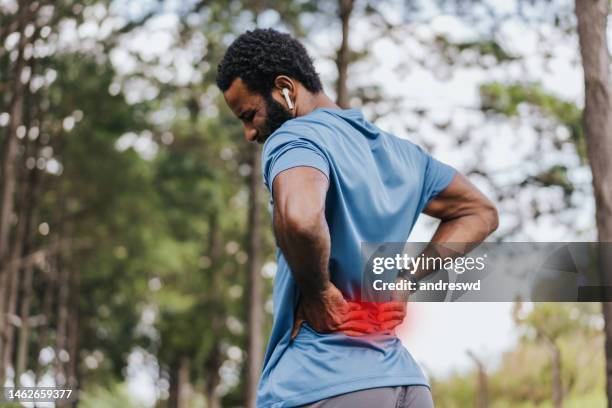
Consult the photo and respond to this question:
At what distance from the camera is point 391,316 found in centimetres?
215

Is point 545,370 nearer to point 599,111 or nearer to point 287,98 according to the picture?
point 599,111

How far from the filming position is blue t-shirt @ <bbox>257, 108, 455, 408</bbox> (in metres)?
1.97

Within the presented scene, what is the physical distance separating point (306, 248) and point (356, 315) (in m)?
0.25

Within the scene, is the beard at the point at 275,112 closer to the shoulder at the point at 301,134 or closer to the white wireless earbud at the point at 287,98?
the white wireless earbud at the point at 287,98

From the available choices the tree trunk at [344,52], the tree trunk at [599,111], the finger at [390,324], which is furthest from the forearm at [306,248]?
the tree trunk at [344,52]

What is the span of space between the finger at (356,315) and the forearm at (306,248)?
10cm

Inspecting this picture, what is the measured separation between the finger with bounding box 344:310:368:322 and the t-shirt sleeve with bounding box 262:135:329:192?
338mm

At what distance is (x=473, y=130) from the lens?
1335 cm

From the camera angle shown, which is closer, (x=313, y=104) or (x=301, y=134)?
(x=301, y=134)

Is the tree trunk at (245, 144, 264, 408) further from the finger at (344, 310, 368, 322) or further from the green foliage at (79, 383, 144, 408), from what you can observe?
the finger at (344, 310, 368, 322)

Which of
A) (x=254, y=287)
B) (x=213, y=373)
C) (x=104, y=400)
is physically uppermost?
(x=254, y=287)

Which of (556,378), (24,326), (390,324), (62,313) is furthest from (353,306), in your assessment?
(62,313)

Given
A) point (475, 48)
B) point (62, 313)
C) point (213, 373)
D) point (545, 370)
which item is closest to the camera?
point (545, 370)

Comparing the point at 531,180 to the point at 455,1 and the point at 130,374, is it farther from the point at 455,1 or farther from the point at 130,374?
the point at 130,374
